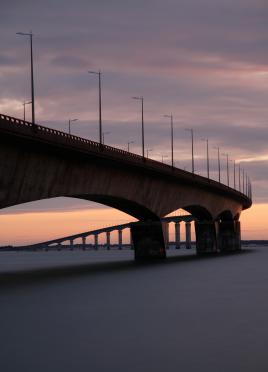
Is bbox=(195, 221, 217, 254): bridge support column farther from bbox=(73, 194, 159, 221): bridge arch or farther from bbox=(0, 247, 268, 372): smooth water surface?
bbox=(0, 247, 268, 372): smooth water surface

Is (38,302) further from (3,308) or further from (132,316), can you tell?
(132,316)

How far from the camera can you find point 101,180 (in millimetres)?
67875

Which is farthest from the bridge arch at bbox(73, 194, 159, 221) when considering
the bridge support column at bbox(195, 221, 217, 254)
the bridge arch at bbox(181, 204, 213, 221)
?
the bridge support column at bbox(195, 221, 217, 254)

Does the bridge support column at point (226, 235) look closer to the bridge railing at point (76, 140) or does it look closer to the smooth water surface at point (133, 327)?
the bridge railing at point (76, 140)

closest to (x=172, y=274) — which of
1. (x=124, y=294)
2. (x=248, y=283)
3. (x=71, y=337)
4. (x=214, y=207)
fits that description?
(x=248, y=283)

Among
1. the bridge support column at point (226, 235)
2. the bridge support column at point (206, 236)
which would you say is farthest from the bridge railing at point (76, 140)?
the bridge support column at point (226, 235)

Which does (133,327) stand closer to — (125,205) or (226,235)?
(125,205)

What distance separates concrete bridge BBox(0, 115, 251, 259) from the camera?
50.6 m

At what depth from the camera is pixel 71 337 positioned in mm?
29203

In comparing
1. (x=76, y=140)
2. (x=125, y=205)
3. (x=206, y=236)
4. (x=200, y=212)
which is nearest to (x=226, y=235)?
(x=206, y=236)

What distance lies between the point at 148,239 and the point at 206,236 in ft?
112

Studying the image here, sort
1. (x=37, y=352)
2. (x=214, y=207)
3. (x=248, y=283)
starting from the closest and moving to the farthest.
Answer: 1. (x=37, y=352)
2. (x=248, y=283)
3. (x=214, y=207)

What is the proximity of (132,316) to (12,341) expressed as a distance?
8581 mm

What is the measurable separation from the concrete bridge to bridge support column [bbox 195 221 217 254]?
0.24 metres
